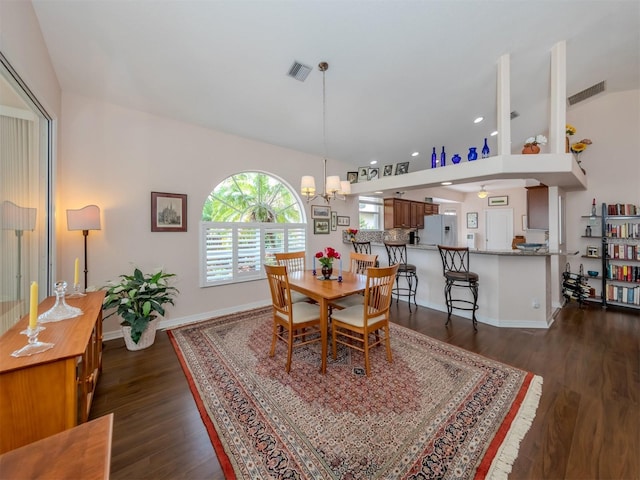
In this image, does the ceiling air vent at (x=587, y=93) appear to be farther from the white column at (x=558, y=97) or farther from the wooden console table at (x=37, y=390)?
the wooden console table at (x=37, y=390)

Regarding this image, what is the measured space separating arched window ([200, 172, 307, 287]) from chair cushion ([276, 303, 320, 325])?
5.52 ft

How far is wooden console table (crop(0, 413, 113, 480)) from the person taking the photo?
0.68 m

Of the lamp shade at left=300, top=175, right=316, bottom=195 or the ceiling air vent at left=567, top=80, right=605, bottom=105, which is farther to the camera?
the ceiling air vent at left=567, top=80, right=605, bottom=105

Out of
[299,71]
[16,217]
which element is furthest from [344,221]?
[16,217]

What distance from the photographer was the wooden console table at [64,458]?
0.68 metres

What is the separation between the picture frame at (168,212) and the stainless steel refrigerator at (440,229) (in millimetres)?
5630

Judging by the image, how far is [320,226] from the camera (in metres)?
4.96

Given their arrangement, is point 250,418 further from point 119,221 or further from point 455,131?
point 455,131

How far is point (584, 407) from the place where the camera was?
6.08 feet

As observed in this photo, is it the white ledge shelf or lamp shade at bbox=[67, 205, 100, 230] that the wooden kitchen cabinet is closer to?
the white ledge shelf

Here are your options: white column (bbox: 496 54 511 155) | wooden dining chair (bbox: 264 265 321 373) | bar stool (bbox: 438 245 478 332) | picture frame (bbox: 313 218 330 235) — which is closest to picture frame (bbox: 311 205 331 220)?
picture frame (bbox: 313 218 330 235)

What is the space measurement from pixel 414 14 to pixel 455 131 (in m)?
2.71

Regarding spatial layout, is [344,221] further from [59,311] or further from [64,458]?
[64,458]

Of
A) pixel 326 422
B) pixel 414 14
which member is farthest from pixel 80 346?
pixel 414 14
